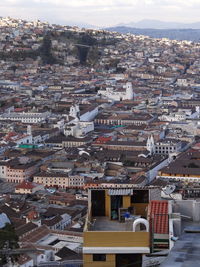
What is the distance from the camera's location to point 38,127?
26516 mm

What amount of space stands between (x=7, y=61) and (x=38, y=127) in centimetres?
2419

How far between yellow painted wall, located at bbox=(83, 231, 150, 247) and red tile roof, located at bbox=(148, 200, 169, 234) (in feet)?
1.06

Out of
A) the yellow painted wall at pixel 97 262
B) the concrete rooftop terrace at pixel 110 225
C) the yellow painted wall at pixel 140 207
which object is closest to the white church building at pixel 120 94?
the yellow painted wall at pixel 140 207

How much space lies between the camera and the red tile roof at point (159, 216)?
3.95 m

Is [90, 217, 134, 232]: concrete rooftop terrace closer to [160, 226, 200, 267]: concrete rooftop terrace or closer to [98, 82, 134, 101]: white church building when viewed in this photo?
[160, 226, 200, 267]: concrete rooftop terrace

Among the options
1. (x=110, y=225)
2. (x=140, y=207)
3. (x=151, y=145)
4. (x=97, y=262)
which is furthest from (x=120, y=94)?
(x=97, y=262)

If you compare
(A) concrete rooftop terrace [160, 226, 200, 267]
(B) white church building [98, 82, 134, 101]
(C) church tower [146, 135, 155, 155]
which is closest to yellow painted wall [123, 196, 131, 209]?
(A) concrete rooftop terrace [160, 226, 200, 267]

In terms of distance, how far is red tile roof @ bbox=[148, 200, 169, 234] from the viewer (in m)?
3.95

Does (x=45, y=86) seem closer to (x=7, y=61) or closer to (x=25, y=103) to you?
(x=25, y=103)

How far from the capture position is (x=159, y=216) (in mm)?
4047

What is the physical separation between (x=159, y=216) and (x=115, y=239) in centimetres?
51

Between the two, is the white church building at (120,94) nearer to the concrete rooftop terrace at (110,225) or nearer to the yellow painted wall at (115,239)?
the concrete rooftop terrace at (110,225)

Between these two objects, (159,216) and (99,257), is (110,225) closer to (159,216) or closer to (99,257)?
(159,216)

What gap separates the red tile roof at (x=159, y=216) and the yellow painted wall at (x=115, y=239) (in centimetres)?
32
